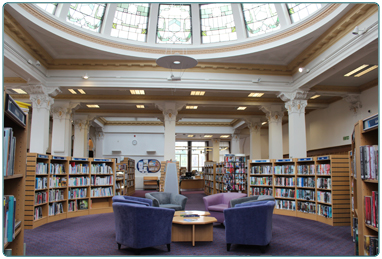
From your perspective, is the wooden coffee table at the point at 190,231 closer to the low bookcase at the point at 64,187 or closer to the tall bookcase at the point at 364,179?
the tall bookcase at the point at 364,179

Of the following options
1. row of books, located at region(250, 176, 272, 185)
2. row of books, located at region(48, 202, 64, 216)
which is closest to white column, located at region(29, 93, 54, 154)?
row of books, located at region(48, 202, 64, 216)

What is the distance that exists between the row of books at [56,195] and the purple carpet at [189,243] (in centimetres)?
74

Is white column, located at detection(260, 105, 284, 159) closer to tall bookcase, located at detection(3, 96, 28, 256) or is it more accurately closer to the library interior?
the library interior

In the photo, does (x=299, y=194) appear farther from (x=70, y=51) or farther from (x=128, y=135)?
(x=128, y=135)

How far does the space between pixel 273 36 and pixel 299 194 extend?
16.8 ft

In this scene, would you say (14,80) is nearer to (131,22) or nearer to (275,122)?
(131,22)

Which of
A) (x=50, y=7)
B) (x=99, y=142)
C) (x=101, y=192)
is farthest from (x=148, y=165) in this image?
(x=50, y=7)

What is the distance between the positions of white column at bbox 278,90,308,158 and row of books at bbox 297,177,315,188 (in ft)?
6.77

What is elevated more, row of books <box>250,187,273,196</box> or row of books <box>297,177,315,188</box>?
row of books <box>297,177,315,188</box>

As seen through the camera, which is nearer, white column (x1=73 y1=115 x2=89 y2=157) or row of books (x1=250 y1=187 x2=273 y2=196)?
row of books (x1=250 y1=187 x2=273 y2=196)

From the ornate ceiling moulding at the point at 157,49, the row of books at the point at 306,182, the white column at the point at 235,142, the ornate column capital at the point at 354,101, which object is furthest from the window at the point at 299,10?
the white column at the point at 235,142

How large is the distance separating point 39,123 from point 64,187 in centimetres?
305

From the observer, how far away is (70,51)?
410 inches

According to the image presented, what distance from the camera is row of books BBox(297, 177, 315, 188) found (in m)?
8.88
